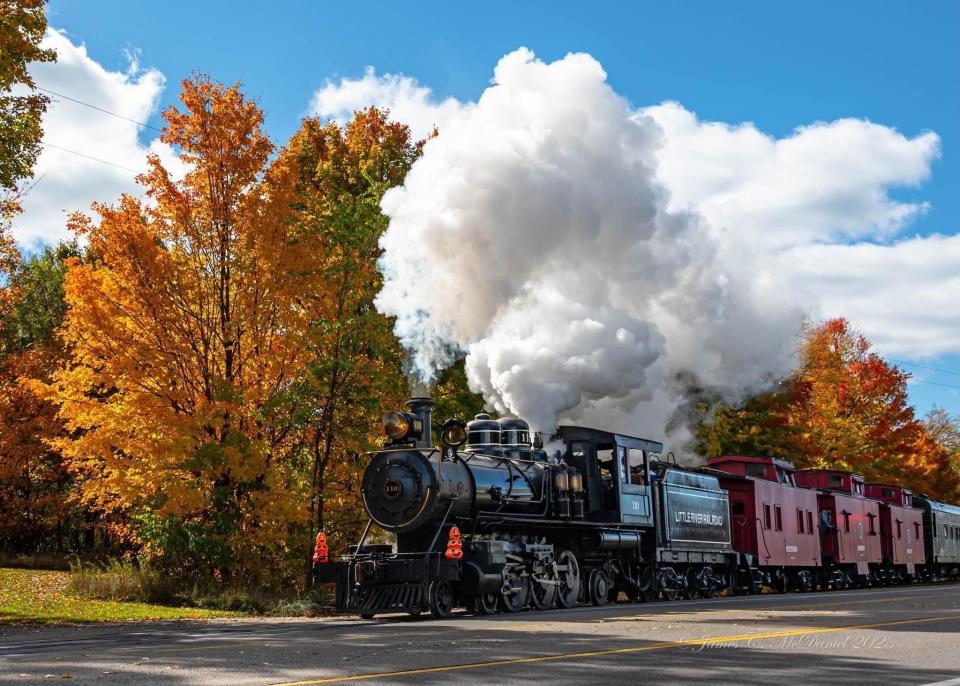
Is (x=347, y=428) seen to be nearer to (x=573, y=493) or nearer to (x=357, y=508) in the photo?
(x=357, y=508)

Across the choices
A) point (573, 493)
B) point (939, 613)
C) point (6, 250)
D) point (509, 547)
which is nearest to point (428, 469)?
point (509, 547)

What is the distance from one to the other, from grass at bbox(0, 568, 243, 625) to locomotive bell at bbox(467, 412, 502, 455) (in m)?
5.64

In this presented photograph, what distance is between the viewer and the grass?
661 inches

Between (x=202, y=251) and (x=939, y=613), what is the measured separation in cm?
1655

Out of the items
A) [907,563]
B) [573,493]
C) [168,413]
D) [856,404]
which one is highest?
[856,404]

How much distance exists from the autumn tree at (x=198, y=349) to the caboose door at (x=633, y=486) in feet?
23.0

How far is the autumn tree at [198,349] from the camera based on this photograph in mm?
20000

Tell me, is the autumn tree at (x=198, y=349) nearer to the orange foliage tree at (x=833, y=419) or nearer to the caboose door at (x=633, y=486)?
the caboose door at (x=633, y=486)

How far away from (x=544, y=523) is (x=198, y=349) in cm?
901

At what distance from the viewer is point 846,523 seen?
32.0 m

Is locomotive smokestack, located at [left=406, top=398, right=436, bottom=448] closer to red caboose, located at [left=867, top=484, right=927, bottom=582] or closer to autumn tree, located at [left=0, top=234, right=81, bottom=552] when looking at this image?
autumn tree, located at [left=0, top=234, right=81, bottom=552]

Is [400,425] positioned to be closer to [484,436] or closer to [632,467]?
[484,436]

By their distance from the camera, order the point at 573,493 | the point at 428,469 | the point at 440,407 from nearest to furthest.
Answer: the point at 428,469
the point at 573,493
the point at 440,407

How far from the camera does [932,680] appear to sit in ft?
25.2
